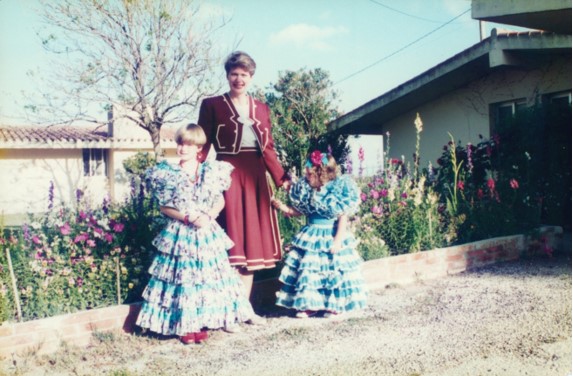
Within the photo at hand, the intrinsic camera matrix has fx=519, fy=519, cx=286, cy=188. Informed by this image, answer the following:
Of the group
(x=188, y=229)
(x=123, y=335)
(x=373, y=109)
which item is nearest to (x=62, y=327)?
(x=123, y=335)

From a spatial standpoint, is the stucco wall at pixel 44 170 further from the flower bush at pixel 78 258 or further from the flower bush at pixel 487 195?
the flower bush at pixel 78 258

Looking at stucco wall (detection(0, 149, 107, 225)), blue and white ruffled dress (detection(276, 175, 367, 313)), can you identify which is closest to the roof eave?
blue and white ruffled dress (detection(276, 175, 367, 313))

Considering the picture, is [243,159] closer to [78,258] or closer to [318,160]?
[318,160]

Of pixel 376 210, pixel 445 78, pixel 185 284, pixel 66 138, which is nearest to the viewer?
pixel 185 284

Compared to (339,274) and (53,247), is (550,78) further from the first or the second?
(53,247)

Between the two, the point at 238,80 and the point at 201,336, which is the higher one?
the point at 238,80

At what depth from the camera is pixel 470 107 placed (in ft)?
35.3

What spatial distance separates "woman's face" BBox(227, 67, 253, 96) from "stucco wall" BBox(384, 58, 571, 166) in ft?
21.5

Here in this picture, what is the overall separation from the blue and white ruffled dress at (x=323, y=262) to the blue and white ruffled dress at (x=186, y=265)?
0.72 m

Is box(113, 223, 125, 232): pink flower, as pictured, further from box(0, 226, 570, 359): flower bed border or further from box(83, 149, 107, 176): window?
box(83, 149, 107, 176): window

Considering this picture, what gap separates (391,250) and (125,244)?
2922mm

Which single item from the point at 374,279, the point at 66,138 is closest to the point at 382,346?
the point at 374,279

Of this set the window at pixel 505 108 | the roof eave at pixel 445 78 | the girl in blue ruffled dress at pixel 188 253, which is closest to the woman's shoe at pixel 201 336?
the girl in blue ruffled dress at pixel 188 253

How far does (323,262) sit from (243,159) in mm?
1090
